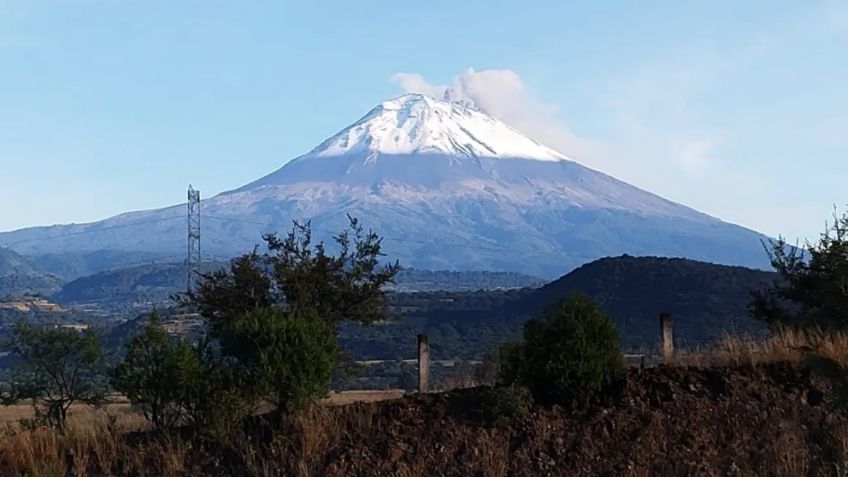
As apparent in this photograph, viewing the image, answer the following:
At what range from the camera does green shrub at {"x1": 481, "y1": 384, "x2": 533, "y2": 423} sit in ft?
38.4

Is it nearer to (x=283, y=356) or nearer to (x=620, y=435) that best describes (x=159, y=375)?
(x=283, y=356)

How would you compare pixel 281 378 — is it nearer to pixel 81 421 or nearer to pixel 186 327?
pixel 81 421

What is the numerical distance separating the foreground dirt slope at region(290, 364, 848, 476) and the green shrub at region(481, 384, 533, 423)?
10 centimetres

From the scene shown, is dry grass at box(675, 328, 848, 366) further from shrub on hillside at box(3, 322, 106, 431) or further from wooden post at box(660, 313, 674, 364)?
shrub on hillside at box(3, 322, 106, 431)

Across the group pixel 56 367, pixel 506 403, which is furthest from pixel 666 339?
pixel 56 367

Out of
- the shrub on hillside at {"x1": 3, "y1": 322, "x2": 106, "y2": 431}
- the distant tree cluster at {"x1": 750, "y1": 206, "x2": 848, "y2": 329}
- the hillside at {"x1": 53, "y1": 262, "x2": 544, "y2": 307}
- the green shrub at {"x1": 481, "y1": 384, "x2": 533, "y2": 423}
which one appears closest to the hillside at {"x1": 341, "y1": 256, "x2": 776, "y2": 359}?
the distant tree cluster at {"x1": 750, "y1": 206, "x2": 848, "y2": 329}

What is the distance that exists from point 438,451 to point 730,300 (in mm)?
39200

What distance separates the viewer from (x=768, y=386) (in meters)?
12.3

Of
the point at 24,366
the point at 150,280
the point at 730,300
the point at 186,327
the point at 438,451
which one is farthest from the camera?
the point at 150,280

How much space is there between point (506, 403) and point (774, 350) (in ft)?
11.6

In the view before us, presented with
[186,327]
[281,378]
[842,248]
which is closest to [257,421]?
[281,378]

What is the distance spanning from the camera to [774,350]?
1326cm

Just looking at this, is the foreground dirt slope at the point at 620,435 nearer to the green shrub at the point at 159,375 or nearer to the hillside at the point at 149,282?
the green shrub at the point at 159,375

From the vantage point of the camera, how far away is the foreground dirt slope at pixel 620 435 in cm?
1088
